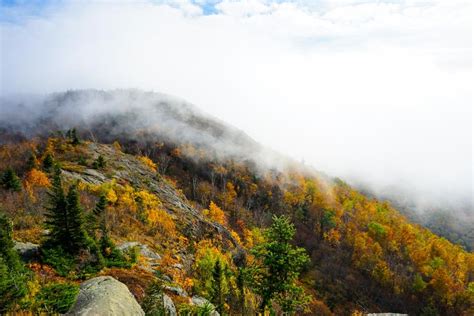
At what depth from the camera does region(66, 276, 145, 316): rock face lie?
1092 cm

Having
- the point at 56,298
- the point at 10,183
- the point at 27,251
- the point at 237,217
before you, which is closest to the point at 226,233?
the point at 10,183

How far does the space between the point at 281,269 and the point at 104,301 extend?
37.0ft

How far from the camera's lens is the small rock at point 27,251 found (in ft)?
58.4

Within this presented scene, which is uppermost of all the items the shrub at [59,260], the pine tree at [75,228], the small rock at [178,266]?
the pine tree at [75,228]

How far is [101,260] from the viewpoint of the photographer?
18719 millimetres

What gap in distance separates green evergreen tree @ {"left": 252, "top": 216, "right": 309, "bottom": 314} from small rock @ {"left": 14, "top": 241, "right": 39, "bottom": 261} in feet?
38.7

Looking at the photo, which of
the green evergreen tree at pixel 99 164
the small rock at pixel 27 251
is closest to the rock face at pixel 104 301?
the small rock at pixel 27 251

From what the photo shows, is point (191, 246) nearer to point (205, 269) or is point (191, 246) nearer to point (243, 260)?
point (205, 269)

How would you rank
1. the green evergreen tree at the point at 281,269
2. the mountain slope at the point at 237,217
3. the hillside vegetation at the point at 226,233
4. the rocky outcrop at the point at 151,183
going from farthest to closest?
1. the rocky outcrop at the point at 151,183
2. the mountain slope at the point at 237,217
3. the hillside vegetation at the point at 226,233
4. the green evergreen tree at the point at 281,269

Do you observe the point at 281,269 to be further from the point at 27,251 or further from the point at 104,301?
the point at 27,251

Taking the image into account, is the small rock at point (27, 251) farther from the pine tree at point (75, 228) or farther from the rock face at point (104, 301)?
the rock face at point (104, 301)

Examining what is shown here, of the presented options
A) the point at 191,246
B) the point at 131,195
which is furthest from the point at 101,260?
the point at 131,195

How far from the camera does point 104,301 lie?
11273 mm

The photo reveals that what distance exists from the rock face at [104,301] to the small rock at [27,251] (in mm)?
7118
